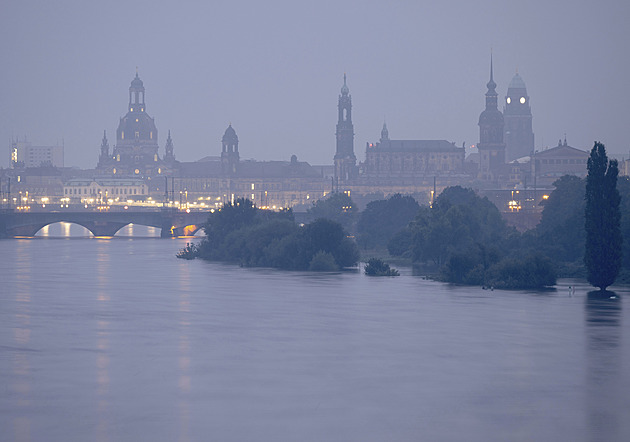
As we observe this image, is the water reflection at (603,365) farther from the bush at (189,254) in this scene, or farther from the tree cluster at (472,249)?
the bush at (189,254)

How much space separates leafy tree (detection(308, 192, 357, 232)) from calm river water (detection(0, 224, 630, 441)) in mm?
78515

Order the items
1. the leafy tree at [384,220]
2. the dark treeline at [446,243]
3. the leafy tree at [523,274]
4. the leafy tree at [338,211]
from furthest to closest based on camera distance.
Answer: the leafy tree at [338,211]
the leafy tree at [384,220]
the dark treeline at [446,243]
the leafy tree at [523,274]

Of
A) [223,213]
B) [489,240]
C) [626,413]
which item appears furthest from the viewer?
[223,213]

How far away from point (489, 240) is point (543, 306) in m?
31.0

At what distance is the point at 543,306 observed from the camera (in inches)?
2522

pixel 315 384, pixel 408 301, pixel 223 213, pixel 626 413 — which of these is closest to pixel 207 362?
pixel 315 384

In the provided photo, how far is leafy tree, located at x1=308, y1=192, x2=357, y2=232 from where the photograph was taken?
15612 centimetres

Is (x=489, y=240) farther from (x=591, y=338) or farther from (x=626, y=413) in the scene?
(x=626, y=413)

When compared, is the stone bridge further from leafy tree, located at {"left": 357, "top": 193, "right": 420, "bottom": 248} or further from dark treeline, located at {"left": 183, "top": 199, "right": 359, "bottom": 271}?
dark treeline, located at {"left": 183, "top": 199, "right": 359, "bottom": 271}

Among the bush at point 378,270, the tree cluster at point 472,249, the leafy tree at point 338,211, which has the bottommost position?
the bush at point 378,270

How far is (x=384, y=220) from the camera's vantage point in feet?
426

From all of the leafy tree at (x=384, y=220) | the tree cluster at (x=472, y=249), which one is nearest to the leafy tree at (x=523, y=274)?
the tree cluster at (x=472, y=249)

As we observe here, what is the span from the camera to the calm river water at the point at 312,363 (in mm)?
36219

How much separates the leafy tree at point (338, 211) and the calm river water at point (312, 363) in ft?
258
